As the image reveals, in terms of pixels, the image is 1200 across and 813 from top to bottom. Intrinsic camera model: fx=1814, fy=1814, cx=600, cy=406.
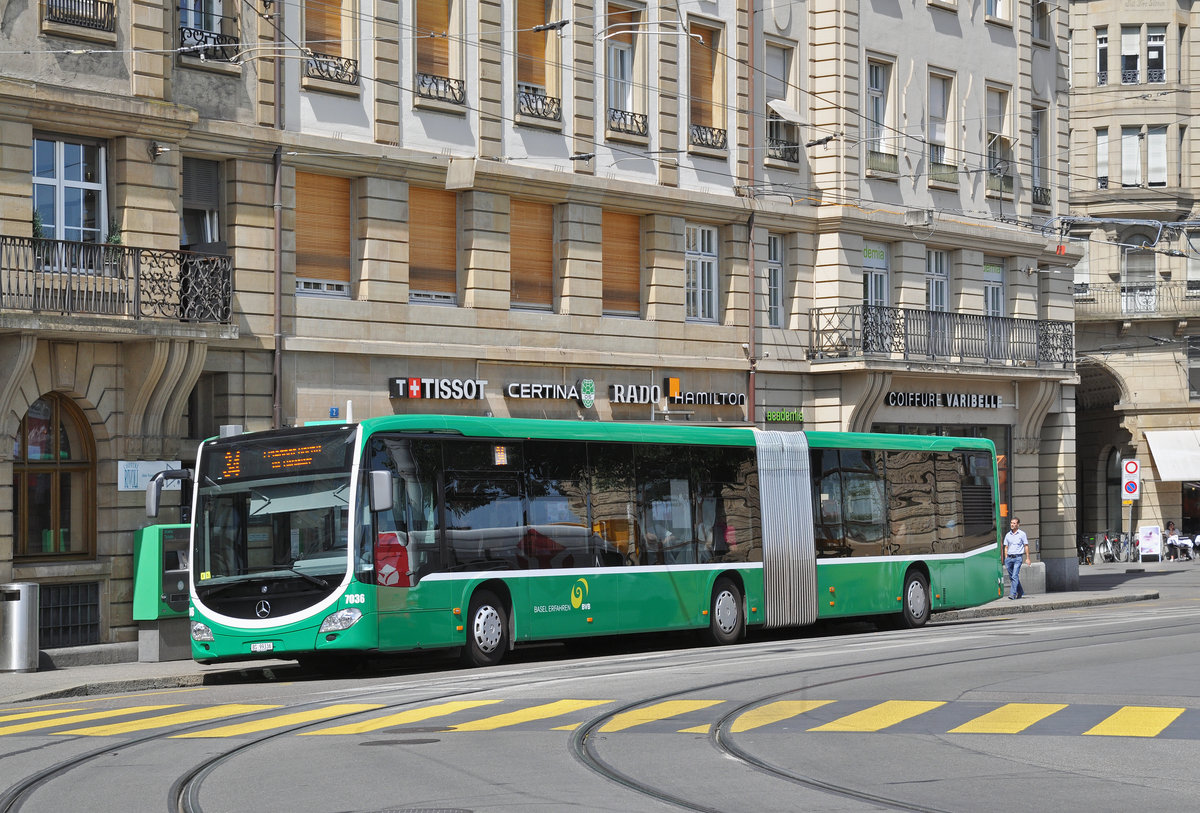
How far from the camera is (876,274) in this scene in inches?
1481

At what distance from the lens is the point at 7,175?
23.0 m

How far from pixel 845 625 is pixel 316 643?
42.3ft

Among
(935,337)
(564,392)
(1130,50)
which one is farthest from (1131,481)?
(564,392)

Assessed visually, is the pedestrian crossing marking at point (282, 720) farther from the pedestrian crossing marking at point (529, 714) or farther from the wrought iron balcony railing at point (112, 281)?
the wrought iron balcony railing at point (112, 281)

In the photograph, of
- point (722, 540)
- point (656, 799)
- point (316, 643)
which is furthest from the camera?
point (722, 540)

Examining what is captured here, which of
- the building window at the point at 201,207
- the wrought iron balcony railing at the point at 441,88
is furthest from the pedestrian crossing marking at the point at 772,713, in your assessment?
the wrought iron balcony railing at the point at 441,88

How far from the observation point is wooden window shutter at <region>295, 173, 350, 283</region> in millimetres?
27016

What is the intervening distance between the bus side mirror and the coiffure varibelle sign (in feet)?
28.1

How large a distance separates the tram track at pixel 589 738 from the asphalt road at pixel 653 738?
0.03m

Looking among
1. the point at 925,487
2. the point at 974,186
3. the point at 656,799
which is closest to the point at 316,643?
the point at 656,799

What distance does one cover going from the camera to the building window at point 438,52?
28391 mm

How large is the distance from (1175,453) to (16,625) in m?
43.8

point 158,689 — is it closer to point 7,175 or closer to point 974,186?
point 7,175

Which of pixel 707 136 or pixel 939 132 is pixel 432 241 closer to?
pixel 707 136
